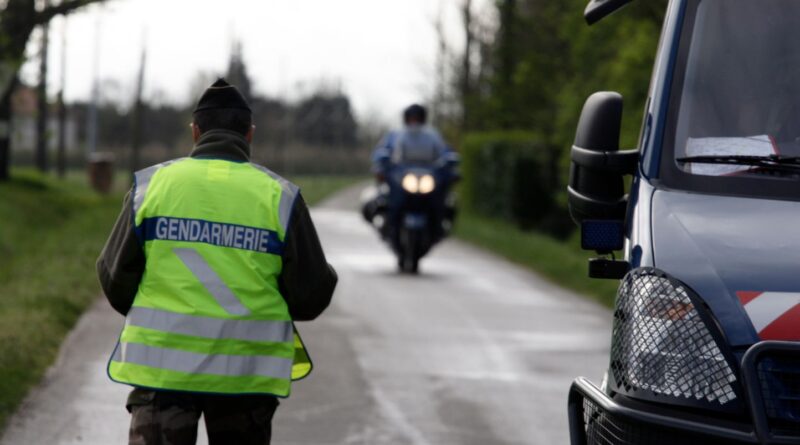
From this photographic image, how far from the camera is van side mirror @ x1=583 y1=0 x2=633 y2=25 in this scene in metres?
5.95

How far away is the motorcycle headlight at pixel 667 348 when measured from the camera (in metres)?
4.67

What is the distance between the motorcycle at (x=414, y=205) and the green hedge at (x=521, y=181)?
13.2 meters

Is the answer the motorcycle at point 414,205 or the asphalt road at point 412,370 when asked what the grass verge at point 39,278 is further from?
the motorcycle at point 414,205

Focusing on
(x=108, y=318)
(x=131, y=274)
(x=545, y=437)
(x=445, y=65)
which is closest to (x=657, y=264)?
(x=131, y=274)

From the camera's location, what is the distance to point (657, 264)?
198 inches

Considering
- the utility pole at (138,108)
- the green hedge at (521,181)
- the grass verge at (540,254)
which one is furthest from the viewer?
the utility pole at (138,108)

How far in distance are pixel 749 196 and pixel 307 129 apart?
3840 inches

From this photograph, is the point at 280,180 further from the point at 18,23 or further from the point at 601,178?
the point at 18,23

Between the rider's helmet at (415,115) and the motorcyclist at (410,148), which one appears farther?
the motorcyclist at (410,148)

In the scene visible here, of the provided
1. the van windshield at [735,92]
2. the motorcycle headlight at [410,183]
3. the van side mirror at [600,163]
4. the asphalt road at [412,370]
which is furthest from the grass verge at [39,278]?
the van windshield at [735,92]

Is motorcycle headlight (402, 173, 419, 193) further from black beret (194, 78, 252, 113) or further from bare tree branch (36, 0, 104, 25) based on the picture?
black beret (194, 78, 252, 113)

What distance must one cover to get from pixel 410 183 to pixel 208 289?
13.7m

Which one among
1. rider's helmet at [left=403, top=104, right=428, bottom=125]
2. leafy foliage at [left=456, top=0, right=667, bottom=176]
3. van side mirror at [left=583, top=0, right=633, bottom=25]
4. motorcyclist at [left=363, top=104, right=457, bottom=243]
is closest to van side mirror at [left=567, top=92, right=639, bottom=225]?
van side mirror at [left=583, top=0, right=633, bottom=25]

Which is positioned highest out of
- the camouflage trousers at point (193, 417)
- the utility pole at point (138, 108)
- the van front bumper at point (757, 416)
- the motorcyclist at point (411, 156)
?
the van front bumper at point (757, 416)
